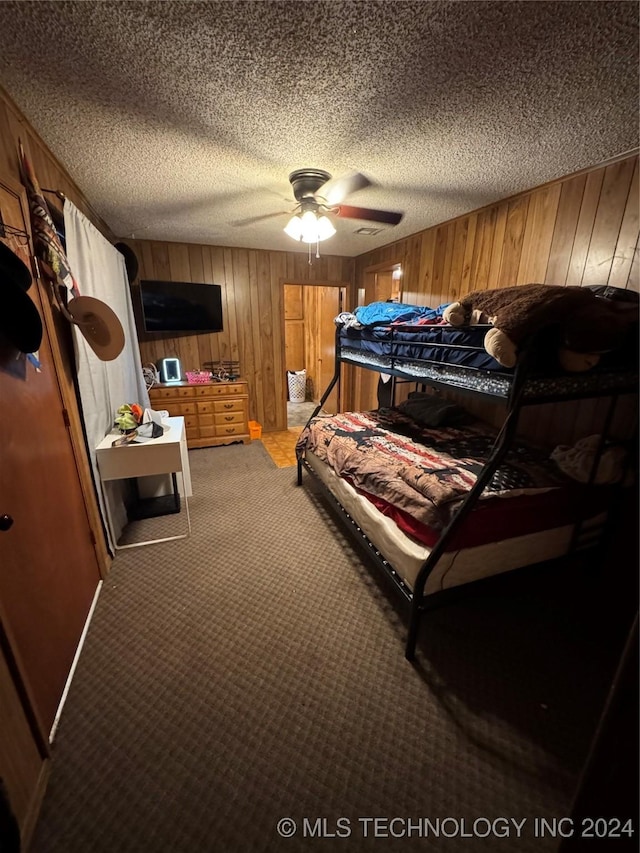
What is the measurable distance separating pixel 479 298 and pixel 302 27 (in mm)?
1101

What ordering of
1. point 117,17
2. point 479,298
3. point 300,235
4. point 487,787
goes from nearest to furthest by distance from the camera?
point 117,17 < point 487,787 < point 479,298 < point 300,235

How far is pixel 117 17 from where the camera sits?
40.0 inches

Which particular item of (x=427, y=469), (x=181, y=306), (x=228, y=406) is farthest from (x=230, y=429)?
(x=427, y=469)

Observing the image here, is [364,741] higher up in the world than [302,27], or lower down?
lower down

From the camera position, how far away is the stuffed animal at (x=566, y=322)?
1.11 metres

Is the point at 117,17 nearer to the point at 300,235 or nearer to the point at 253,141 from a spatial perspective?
the point at 253,141

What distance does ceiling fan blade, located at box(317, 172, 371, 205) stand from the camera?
178cm

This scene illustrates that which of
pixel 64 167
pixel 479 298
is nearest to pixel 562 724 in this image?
pixel 479 298

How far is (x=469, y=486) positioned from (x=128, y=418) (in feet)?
7.62

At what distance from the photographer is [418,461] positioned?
1.97 metres

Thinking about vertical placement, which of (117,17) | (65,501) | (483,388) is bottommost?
(65,501)

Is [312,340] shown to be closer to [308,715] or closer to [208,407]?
[208,407]

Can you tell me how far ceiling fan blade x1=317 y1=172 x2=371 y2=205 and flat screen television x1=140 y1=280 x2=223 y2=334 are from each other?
2.29 m

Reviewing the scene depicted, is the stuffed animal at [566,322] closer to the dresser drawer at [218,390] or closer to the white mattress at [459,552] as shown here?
the white mattress at [459,552]
